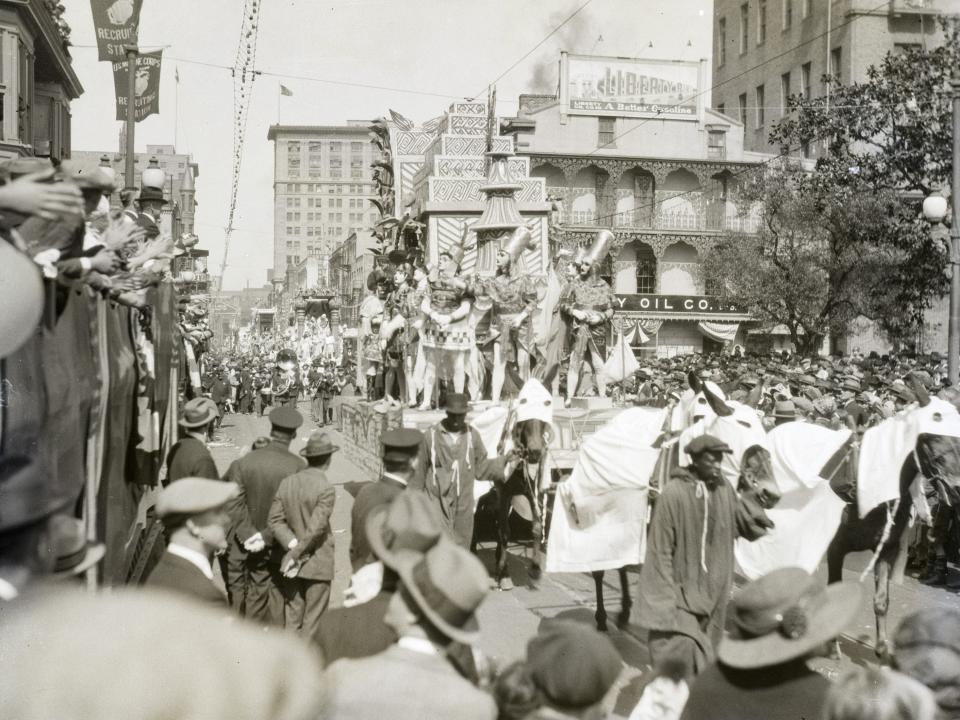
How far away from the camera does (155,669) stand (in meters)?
2.64

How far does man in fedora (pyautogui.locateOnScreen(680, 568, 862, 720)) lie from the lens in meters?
3.92

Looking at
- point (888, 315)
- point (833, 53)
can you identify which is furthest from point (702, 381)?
point (833, 53)

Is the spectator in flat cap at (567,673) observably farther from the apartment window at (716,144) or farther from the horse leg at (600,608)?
the apartment window at (716,144)

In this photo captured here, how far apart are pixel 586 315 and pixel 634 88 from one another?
4183 cm

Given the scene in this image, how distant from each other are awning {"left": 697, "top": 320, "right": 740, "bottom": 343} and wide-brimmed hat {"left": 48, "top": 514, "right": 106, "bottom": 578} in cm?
5029

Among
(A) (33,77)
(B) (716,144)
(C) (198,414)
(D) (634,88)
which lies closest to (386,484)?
(C) (198,414)

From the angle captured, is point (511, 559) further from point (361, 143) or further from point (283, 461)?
point (361, 143)

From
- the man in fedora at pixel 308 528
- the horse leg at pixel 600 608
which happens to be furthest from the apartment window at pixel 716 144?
the man in fedora at pixel 308 528

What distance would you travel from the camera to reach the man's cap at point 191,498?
4.84m

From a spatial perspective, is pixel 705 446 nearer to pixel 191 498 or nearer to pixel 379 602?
pixel 379 602

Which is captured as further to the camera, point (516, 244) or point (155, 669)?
point (516, 244)

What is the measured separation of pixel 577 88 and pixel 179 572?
178ft

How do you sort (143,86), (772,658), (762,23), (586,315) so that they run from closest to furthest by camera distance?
(772,658) → (586,315) → (143,86) → (762,23)

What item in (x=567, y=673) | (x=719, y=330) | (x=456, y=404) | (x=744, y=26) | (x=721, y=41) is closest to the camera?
(x=567, y=673)
